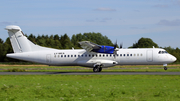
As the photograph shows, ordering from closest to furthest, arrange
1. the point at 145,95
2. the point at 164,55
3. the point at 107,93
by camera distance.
Result: the point at 145,95, the point at 107,93, the point at 164,55

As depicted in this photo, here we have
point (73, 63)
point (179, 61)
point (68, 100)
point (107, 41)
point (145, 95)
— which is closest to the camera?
point (68, 100)

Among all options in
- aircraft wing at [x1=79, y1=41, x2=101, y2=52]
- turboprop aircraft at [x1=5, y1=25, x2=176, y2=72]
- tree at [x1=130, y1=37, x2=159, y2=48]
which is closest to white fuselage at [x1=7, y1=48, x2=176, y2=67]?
turboprop aircraft at [x1=5, y1=25, x2=176, y2=72]

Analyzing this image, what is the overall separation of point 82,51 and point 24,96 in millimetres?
20078

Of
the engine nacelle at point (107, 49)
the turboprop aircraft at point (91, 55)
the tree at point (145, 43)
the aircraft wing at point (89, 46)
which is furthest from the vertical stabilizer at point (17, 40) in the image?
the tree at point (145, 43)

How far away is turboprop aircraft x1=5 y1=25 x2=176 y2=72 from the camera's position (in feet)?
97.7

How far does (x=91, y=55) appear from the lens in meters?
31.2

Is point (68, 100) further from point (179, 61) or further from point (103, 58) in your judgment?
point (179, 61)

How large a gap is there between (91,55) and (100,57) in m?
1.31

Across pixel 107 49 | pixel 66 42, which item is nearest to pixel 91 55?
pixel 107 49

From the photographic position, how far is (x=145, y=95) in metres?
11.7

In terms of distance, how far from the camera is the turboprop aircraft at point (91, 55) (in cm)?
2977

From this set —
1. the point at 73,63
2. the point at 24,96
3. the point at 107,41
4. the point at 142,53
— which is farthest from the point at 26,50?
the point at 107,41

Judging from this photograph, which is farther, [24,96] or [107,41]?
[107,41]

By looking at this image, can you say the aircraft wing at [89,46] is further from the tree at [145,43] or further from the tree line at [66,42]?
the tree at [145,43]
